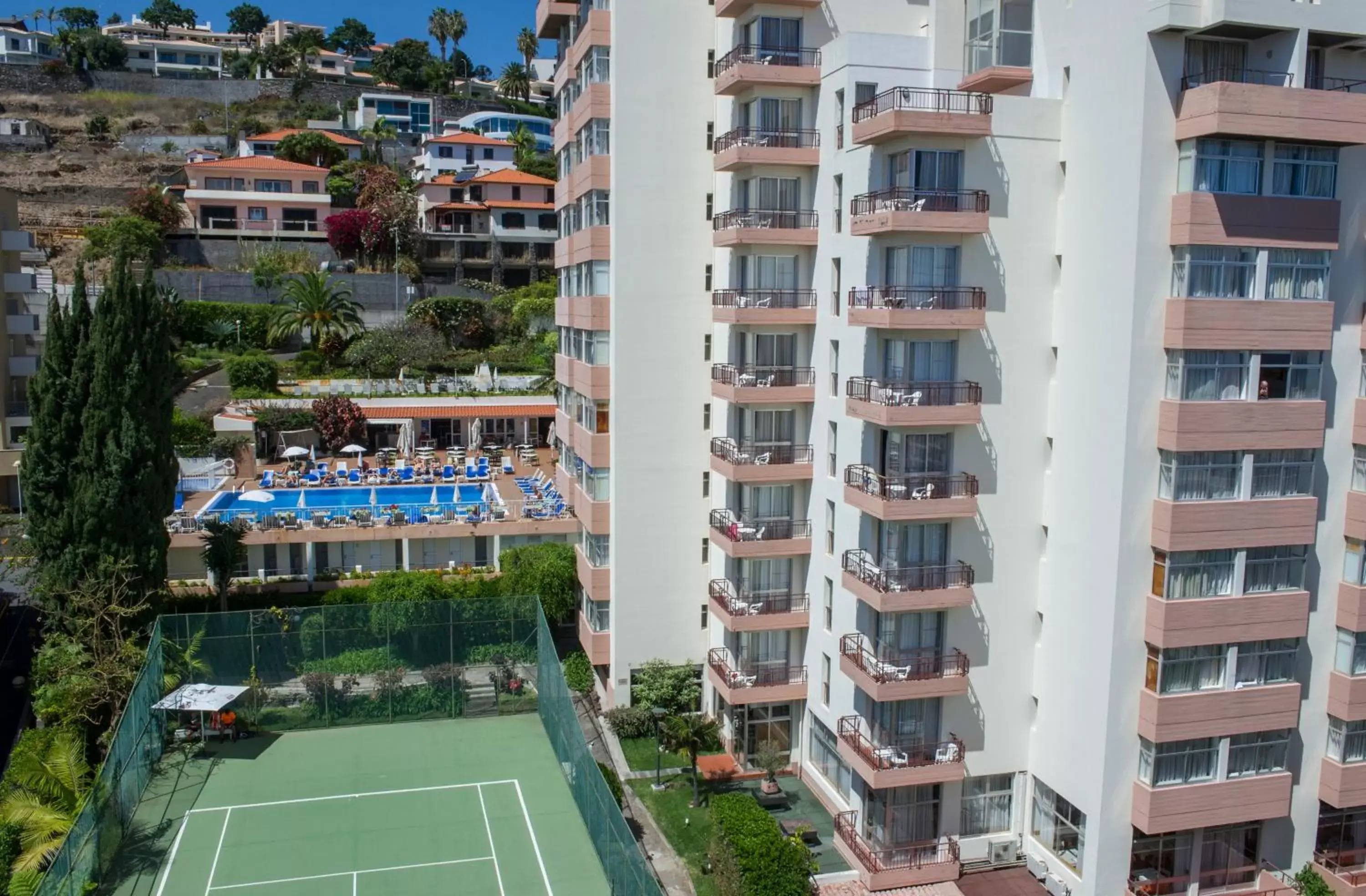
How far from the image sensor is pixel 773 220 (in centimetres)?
2806

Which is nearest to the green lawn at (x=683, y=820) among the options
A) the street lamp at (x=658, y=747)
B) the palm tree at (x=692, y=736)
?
the street lamp at (x=658, y=747)

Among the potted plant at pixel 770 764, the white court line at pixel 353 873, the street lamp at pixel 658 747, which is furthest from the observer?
the street lamp at pixel 658 747

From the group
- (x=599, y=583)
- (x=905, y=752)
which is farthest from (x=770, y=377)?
(x=905, y=752)

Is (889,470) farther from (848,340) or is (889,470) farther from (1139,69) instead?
(1139,69)

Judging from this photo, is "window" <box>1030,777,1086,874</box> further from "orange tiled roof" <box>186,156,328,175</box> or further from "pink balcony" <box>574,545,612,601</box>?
"orange tiled roof" <box>186,156,328,175</box>

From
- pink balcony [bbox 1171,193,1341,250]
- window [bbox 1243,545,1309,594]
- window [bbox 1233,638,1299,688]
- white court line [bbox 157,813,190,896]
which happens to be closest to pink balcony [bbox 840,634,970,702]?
window [bbox 1233,638,1299,688]

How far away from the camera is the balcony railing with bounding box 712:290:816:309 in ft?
92.8

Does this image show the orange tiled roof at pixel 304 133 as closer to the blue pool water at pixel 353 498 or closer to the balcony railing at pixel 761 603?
the blue pool water at pixel 353 498

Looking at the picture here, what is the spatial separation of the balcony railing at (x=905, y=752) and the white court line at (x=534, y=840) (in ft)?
23.7

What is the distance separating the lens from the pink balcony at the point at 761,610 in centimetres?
2870

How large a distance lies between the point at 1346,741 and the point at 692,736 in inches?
548

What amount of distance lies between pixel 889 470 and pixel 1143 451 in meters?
5.05

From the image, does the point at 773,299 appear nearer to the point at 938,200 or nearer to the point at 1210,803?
the point at 938,200

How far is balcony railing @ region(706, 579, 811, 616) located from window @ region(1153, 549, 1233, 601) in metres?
9.24
